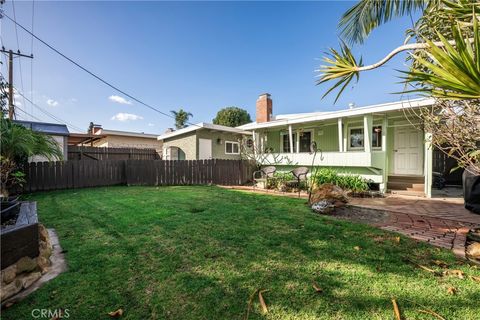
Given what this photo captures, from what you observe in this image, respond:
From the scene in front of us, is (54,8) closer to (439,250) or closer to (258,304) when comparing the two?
(258,304)

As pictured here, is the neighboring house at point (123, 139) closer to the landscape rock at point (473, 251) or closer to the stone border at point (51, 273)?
the stone border at point (51, 273)

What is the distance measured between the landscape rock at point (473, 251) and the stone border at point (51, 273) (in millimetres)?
4931

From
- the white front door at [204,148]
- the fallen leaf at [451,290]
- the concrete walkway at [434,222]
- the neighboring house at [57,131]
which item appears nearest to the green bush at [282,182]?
the concrete walkway at [434,222]

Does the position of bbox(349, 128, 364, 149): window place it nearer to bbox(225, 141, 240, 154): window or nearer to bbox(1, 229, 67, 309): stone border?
bbox(225, 141, 240, 154): window

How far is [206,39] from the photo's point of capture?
40.7ft

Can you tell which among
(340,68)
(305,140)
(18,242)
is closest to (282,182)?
(305,140)

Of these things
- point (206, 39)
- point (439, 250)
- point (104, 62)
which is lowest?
point (439, 250)

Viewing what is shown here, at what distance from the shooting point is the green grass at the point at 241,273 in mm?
1814

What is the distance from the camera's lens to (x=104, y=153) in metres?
15.1

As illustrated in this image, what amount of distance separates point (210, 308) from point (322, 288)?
107 centimetres

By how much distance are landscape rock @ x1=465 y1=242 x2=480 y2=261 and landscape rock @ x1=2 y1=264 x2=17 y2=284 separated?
5101 mm

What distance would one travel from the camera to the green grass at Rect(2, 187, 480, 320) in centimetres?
181

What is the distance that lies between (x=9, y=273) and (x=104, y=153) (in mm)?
14987

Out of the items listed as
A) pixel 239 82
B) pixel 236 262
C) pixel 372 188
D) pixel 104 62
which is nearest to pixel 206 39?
pixel 104 62
